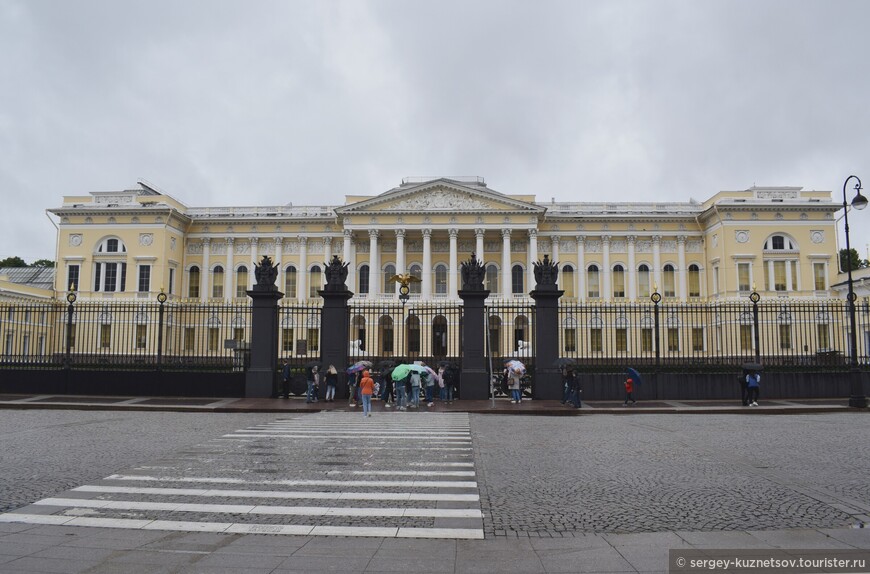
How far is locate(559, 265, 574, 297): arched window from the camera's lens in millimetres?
61188

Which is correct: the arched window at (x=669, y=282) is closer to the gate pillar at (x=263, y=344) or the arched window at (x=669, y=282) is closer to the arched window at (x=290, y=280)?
the arched window at (x=290, y=280)

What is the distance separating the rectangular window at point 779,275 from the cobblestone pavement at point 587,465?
1745 inches

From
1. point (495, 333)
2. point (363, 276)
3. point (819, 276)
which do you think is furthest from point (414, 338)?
point (819, 276)

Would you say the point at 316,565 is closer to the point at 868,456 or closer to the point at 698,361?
the point at 868,456

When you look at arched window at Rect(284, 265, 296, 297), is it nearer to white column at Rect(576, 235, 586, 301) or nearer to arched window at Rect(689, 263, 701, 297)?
white column at Rect(576, 235, 586, 301)

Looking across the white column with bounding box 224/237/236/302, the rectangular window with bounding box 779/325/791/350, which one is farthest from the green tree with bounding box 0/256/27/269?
the rectangular window with bounding box 779/325/791/350

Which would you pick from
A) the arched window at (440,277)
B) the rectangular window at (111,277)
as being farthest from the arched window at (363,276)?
the rectangular window at (111,277)

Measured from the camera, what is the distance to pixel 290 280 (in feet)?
208

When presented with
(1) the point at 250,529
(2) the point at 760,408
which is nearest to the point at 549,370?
(2) the point at 760,408

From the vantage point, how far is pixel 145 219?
5884 cm

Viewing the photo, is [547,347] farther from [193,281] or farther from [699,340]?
[193,281]

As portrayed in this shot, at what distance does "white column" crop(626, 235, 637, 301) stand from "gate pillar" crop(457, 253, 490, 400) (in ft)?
137

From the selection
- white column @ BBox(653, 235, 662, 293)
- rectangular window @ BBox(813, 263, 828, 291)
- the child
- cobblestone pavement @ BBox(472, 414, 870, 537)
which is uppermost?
white column @ BBox(653, 235, 662, 293)

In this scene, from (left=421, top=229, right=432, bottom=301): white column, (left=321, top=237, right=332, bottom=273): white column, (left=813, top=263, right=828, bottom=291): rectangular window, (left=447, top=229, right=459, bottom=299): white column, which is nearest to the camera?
(left=813, top=263, right=828, bottom=291): rectangular window
